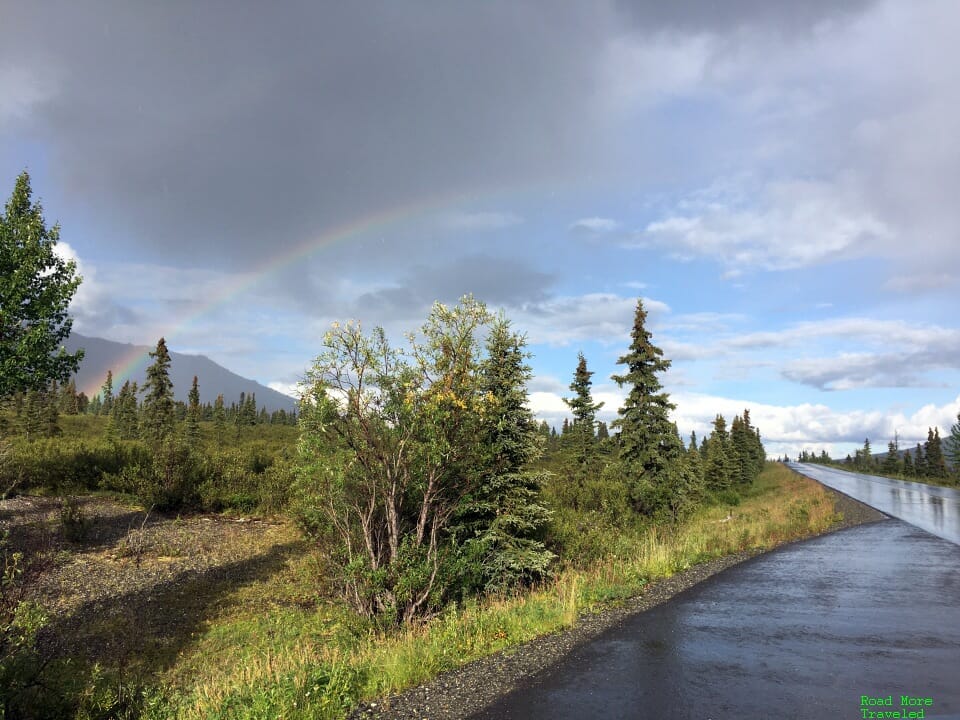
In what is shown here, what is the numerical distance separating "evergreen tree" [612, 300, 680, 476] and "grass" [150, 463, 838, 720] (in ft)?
29.6

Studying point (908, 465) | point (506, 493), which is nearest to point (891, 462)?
point (908, 465)

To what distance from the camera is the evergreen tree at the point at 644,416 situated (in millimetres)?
30516

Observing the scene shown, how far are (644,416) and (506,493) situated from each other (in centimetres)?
1768

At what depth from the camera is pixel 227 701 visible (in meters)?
7.63

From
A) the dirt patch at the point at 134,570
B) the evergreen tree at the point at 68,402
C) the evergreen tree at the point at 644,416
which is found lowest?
the dirt patch at the point at 134,570

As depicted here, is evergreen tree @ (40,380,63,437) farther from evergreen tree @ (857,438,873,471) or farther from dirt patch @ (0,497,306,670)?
evergreen tree @ (857,438,873,471)

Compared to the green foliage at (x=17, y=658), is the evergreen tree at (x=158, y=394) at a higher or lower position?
higher

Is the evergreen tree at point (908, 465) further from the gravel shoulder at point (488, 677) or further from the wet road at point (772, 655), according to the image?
the gravel shoulder at point (488, 677)

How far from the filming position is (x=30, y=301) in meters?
16.7

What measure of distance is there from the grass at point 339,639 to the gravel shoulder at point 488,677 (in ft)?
1.00

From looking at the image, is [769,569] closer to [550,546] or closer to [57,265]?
[550,546]

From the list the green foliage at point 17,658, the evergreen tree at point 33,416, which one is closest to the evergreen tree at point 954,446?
the green foliage at point 17,658

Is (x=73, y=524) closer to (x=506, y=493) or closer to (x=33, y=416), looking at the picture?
(x=506, y=493)

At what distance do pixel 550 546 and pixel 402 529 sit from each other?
6952 millimetres
